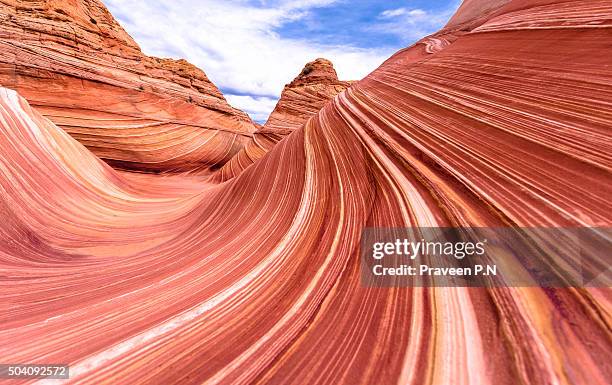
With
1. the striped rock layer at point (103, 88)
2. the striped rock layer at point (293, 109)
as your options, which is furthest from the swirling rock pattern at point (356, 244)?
the striped rock layer at point (293, 109)

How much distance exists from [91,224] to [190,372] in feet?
9.32

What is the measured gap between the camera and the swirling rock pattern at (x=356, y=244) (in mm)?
922

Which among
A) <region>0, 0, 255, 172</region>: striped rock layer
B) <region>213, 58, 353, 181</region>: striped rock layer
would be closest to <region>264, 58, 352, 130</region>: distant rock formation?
<region>213, 58, 353, 181</region>: striped rock layer

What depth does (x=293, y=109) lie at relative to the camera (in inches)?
476

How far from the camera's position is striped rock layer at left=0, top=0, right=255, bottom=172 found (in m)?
7.18

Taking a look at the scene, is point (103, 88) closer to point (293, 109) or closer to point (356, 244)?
point (293, 109)

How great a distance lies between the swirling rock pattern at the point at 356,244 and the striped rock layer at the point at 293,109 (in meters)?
6.24

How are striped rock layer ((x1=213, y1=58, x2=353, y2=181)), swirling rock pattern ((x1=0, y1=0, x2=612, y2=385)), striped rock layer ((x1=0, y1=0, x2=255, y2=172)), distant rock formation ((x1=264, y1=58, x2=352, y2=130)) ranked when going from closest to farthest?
swirling rock pattern ((x1=0, y1=0, x2=612, y2=385))
striped rock layer ((x1=0, y1=0, x2=255, y2=172))
striped rock layer ((x1=213, y1=58, x2=353, y2=181))
distant rock formation ((x1=264, y1=58, x2=352, y2=130))

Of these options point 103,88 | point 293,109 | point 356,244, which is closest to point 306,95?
point 293,109

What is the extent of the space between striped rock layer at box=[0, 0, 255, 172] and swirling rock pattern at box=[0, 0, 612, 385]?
16.4ft

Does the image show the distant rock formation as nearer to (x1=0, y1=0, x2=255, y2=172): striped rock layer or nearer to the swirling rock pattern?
(x1=0, y1=0, x2=255, y2=172): striped rock layer

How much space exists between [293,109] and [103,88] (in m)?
6.68

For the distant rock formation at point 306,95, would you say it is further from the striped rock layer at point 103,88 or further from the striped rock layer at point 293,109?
the striped rock layer at point 103,88

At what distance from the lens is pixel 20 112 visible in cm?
359
